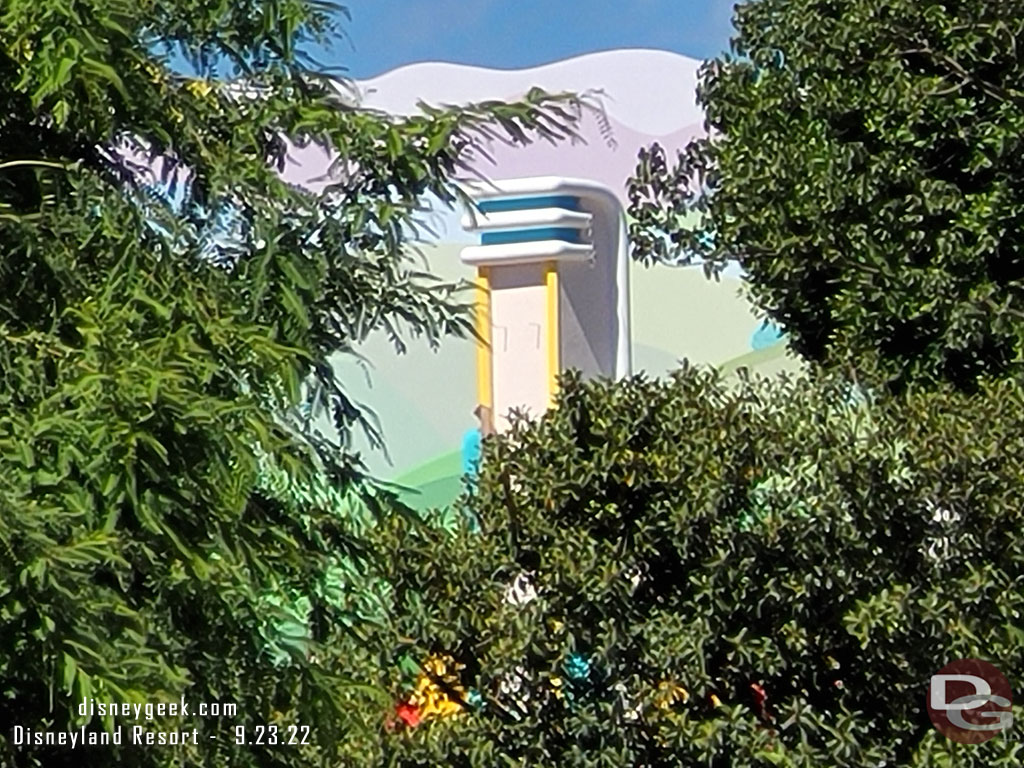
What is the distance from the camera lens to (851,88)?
13.9ft

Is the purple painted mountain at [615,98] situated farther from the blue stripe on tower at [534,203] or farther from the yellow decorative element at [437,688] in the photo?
the yellow decorative element at [437,688]

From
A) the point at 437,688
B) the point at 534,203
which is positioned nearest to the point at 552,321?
the point at 534,203

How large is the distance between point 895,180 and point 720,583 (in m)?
1.21

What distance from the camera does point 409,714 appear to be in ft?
12.8

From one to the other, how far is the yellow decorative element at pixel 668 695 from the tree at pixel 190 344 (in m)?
1.17

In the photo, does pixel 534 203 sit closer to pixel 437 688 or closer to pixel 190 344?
pixel 437 688

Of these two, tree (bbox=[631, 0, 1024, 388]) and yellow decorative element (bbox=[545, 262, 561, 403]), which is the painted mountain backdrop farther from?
tree (bbox=[631, 0, 1024, 388])

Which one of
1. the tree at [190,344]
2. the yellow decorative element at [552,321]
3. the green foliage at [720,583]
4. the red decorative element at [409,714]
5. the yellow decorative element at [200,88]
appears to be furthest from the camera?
the yellow decorative element at [552,321]

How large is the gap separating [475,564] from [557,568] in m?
0.21

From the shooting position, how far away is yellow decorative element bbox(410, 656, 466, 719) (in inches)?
152

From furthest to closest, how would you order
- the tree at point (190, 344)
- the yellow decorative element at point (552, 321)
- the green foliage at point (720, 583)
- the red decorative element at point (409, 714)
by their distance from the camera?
the yellow decorative element at point (552, 321) < the red decorative element at point (409, 714) < the green foliage at point (720, 583) < the tree at point (190, 344)

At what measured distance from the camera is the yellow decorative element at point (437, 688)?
386cm

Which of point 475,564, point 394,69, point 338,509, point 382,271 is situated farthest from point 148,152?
point 394,69

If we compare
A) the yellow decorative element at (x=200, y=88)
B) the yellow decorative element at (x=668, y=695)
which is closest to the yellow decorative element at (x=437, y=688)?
the yellow decorative element at (x=668, y=695)
